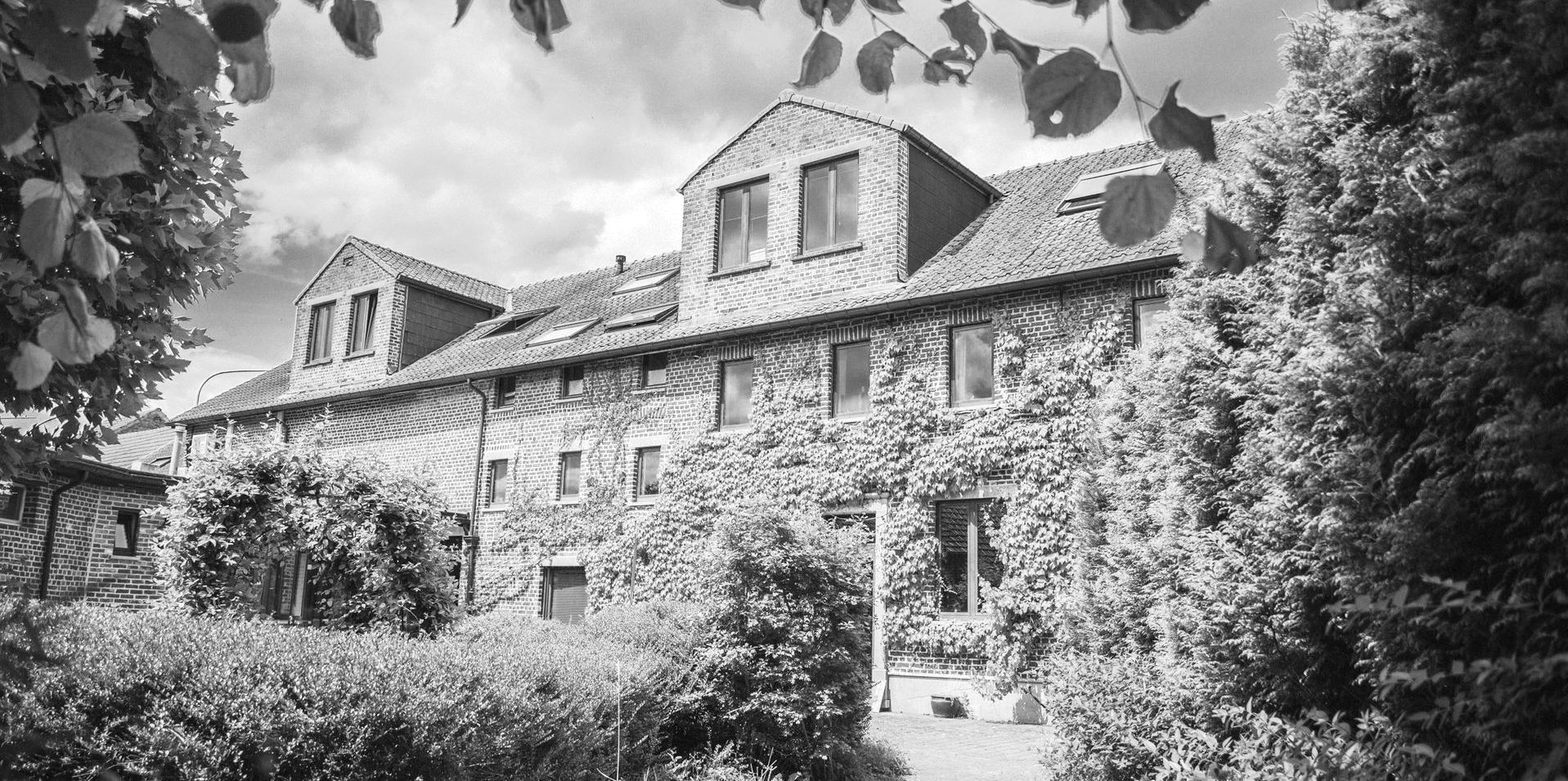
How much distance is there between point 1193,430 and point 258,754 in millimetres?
5721

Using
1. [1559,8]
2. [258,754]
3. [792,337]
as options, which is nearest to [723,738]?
[258,754]

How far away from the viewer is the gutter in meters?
15.0

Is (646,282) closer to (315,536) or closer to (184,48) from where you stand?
(315,536)

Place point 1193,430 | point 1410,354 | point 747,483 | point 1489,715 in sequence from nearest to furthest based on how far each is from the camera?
1. point 1489,715
2. point 1410,354
3. point 1193,430
4. point 747,483

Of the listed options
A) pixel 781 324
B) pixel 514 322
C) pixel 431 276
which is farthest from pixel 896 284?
pixel 431 276

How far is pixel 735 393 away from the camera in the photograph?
756 inches

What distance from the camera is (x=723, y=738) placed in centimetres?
947

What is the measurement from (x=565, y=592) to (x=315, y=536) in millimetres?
8839

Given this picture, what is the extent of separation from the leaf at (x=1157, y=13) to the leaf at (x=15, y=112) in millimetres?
1656

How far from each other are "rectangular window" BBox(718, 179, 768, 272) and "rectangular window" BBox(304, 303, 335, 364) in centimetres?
1200

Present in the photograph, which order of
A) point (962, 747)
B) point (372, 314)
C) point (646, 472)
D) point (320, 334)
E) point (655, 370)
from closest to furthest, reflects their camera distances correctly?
point (962, 747) → point (646, 472) → point (655, 370) → point (372, 314) → point (320, 334)

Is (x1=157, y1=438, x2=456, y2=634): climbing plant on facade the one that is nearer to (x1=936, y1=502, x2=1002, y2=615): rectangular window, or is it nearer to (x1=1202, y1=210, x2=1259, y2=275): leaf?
(x1=936, y1=502, x2=1002, y2=615): rectangular window

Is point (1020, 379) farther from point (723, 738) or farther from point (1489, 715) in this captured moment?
point (1489, 715)

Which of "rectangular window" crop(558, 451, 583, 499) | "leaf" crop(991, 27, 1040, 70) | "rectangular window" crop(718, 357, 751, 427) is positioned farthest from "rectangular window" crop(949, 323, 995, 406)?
"leaf" crop(991, 27, 1040, 70)
